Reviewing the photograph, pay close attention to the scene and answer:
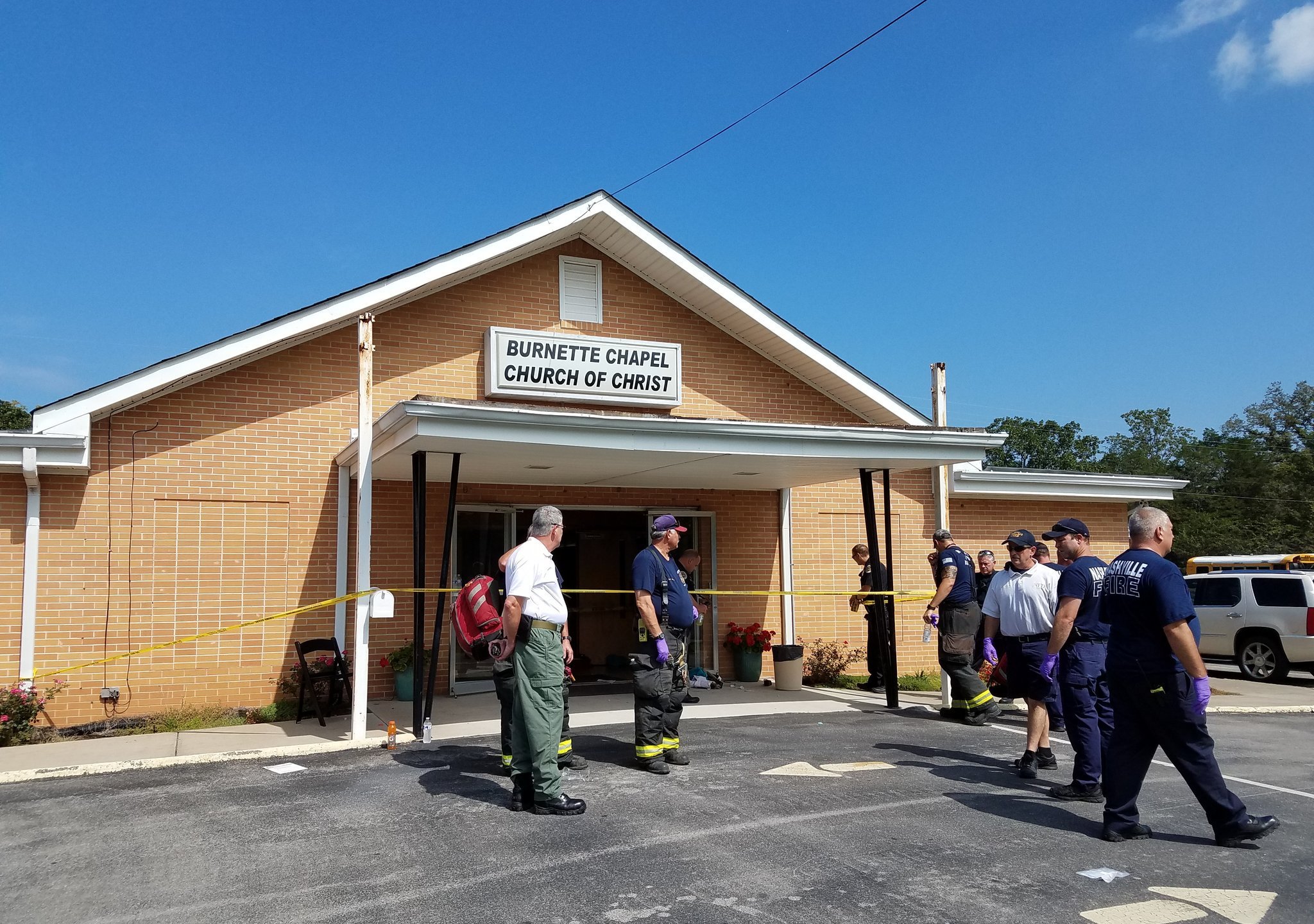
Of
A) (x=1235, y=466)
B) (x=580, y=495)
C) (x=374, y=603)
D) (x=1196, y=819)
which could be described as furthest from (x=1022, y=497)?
(x=1235, y=466)

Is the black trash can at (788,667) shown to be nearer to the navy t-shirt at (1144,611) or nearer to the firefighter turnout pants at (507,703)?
the firefighter turnout pants at (507,703)

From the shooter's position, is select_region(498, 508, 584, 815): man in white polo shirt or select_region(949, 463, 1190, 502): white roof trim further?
select_region(949, 463, 1190, 502): white roof trim

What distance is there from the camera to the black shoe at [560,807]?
602 cm

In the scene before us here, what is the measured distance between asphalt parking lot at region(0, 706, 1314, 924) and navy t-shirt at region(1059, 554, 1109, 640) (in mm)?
1177

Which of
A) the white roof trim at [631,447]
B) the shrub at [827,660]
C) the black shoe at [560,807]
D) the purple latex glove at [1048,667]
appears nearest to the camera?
the black shoe at [560,807]

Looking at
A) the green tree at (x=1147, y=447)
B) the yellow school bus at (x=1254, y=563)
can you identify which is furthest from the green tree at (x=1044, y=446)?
the yellow school bus at (x=1254, y=563)

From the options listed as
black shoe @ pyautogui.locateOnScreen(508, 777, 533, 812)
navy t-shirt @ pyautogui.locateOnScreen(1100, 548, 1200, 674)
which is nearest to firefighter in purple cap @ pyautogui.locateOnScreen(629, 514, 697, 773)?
black shoe @ pyautogui.locateOnScreen(508, 777, 533, 812)

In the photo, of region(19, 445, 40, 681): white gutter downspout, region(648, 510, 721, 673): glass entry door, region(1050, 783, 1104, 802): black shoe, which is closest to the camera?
region(1050, 783, 1104, 802): black shoe

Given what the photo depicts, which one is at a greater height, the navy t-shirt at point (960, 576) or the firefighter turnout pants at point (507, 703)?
the navy t-shirt at point (960, 576)

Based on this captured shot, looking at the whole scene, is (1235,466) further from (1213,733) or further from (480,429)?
(480,429)

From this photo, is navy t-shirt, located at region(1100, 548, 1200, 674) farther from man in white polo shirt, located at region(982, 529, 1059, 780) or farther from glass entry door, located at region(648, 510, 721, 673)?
glass entry door, located at region(648, 510, 721, 673)

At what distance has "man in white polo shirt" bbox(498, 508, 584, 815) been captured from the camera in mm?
6059

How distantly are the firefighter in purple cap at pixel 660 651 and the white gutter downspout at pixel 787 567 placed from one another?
19.6 ft

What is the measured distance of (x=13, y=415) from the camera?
1558 inches
